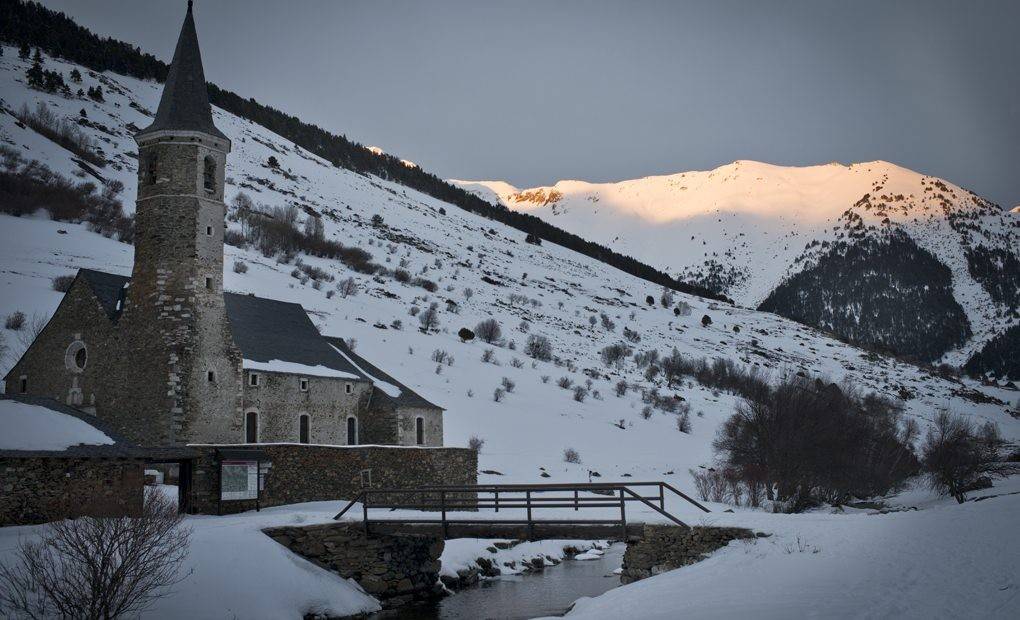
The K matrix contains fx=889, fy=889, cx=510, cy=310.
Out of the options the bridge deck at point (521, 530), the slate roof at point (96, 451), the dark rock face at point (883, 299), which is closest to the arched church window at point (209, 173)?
the slate roof at point (96, 451)

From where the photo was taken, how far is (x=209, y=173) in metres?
36.5

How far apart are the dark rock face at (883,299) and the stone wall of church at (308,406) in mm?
140155

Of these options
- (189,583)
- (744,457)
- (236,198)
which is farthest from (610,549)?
(236,198)

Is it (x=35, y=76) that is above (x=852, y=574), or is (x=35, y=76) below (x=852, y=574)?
above

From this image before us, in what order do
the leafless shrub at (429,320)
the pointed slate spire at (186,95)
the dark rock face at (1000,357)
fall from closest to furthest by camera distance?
the pointed slate spire at (186,95) < the leafless shrub at (429,320) < the dark rock face at (1000,357)

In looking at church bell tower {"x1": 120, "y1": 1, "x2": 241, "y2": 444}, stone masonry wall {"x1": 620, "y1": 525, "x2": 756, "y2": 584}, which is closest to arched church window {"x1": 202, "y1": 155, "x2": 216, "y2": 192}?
church bell tower {"x1": 120, "y1": 1, "x2": 241, "y2": 444}

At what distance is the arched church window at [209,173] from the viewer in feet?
119

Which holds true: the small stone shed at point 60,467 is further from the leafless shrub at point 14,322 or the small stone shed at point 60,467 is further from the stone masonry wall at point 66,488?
the leafless shrub at point 14,322

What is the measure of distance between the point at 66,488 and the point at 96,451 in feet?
4.00

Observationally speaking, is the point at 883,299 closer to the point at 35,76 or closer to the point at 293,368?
the point at 35,76

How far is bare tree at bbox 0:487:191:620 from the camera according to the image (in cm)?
1734

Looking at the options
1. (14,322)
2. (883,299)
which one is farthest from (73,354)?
(883,299)

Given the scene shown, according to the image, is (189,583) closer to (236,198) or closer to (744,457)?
(744,457)

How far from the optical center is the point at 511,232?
154m
